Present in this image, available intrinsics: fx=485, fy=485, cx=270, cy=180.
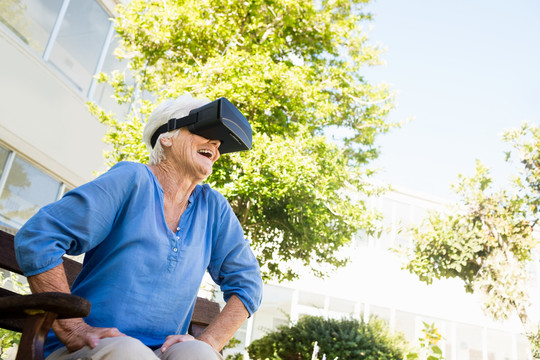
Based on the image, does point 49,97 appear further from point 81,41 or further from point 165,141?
point 165,141

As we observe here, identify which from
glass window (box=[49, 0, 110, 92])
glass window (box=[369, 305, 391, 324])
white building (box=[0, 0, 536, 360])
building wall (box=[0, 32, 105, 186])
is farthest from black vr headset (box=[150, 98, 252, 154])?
glass window (box=[369, 305, 391, 324])

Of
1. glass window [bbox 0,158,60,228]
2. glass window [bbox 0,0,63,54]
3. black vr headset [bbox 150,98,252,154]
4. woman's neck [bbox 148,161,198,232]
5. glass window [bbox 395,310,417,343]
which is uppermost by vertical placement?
glass window [bbox 0,0,63,54]

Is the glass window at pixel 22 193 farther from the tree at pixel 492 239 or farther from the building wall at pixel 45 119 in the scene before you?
the tree at pixel 492 239

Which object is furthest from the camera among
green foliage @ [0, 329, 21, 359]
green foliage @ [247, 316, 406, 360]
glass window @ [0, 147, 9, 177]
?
green foliage @ [247, 316, 406, 360]

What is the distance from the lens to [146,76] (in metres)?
9.36

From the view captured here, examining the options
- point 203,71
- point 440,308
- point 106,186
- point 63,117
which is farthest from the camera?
point 440,308

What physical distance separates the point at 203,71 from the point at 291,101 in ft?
4.90

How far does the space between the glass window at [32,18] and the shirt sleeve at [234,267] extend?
25.7 ft

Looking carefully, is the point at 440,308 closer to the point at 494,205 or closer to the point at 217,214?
the point at 494,205

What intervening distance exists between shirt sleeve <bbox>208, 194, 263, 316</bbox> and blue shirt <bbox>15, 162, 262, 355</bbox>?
10 mm

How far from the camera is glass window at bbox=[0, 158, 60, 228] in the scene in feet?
25.7

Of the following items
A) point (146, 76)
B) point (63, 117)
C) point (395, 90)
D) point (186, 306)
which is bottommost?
point (186, 306)

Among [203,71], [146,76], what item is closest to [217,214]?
[203,71]

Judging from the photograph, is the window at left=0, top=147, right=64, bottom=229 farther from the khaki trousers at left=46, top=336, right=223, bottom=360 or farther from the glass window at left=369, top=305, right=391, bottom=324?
the glass window at left=369, top=305, right=391, bottom=324
